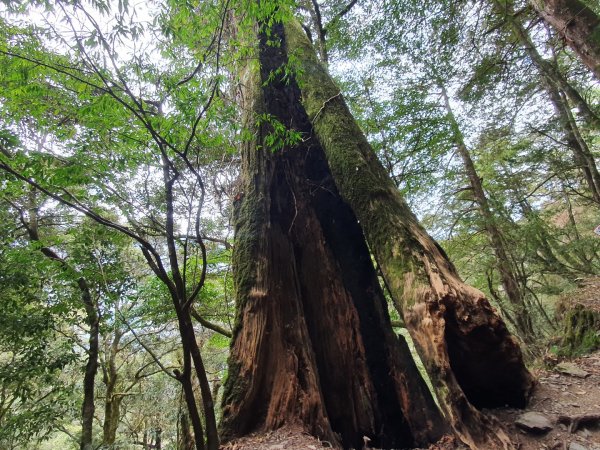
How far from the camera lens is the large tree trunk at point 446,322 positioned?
243 cm

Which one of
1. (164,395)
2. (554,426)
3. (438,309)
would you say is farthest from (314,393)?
(164,395)

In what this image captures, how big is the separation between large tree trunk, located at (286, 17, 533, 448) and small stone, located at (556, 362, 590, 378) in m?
1.10

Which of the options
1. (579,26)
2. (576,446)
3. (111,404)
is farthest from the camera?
(111,404)

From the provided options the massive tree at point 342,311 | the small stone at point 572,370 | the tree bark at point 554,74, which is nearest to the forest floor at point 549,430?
the massive tree at point 342,311

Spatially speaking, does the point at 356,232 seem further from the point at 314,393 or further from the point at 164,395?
the point at 164,395

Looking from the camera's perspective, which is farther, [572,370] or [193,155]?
[193,155]

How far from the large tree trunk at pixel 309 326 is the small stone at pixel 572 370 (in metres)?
1.75

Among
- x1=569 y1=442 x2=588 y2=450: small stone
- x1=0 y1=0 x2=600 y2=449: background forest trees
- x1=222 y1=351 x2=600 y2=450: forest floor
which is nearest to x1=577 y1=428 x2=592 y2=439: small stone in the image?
x1=222 y1=351 x2=600 y2=450: forest floor

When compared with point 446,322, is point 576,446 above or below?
below

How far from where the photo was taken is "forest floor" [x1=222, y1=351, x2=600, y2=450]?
248 cm

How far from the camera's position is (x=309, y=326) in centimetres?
368

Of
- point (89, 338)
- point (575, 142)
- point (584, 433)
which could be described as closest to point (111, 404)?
point (89, 338)

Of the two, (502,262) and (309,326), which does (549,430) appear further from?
(502,262)

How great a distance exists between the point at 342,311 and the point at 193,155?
3.86 m
